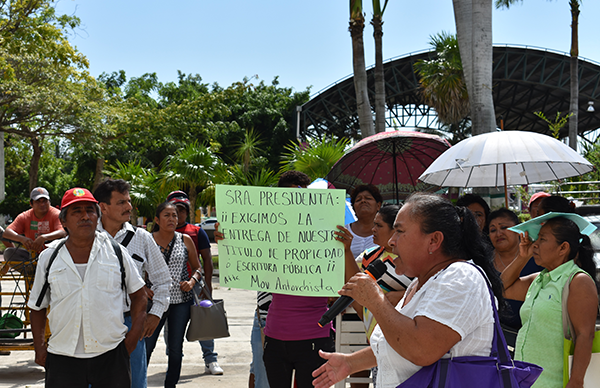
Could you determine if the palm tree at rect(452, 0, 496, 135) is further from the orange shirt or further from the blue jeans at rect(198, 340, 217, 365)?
the orange shirt

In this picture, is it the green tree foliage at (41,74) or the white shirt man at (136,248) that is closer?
the white shirt man at (136,248)

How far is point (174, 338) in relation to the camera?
4.93m

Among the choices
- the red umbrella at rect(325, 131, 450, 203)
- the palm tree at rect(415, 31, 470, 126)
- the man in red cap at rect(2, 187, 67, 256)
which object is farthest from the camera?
the palm tree at rect(415, 31, 470, 126)

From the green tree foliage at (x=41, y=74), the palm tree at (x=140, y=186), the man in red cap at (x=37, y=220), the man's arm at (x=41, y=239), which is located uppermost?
the green tree foliage at (x=41, y=74)

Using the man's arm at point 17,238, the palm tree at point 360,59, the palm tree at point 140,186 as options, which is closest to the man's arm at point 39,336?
the man's arm at point 17,238

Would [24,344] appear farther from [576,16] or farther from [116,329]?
[576,16]

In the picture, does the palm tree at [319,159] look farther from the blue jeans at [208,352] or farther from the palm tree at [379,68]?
the blue jeans at [208,352]

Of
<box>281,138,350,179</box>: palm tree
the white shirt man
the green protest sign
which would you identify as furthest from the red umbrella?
<box>281,138,350,179</box>: palm tree

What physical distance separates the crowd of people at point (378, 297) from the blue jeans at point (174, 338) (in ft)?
0.05

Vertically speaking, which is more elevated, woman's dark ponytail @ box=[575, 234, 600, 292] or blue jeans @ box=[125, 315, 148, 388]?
woman's dark ponytail @ box=[575, 234, 600, 292]

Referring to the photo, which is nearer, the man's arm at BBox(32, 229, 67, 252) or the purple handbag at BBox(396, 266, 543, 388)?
the purple handbag at BBox(396, 266, 543, 388)

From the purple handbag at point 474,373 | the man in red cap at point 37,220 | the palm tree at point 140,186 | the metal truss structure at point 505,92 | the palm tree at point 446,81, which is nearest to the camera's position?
the purple handbag at point 474,373

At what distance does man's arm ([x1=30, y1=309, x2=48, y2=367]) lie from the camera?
3184 millimetres

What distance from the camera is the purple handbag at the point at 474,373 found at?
178 cm
